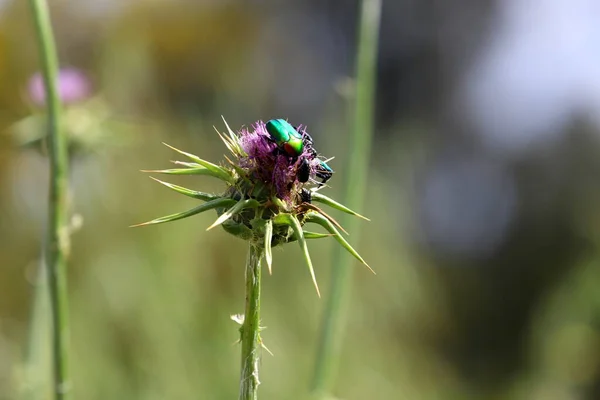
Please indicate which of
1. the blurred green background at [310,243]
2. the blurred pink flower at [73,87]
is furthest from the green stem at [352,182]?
the blurred pink flower at [73,87]

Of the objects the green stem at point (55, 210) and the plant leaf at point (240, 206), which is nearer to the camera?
the plant leaf at point (240, 206)

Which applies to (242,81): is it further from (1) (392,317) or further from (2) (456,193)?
(2) (456,193)

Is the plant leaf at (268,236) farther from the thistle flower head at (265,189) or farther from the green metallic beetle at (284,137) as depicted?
the green metallic beetle at (284,137)

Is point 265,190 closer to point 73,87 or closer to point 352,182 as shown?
point 352,182

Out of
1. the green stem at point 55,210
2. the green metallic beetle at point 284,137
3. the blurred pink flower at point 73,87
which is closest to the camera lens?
the green metallic beetle at point 284,137

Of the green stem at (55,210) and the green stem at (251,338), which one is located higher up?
the green stem at (55,210)

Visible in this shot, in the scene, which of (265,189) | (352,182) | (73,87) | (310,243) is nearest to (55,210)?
(265,189)
